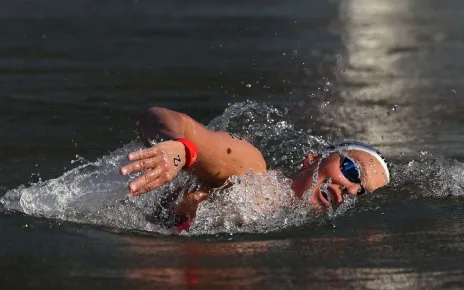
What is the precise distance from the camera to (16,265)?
4.44 m

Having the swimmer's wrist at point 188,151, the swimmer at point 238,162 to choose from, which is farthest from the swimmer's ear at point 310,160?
the swimmer's wrist at point 188,151

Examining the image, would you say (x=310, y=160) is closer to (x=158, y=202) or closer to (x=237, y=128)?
(x=158, y=202)

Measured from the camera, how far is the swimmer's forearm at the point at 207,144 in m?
5.09

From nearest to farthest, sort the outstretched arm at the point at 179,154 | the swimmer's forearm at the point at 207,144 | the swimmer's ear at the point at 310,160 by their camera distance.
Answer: the outstretched arm at the point at 179,154, the swimmer's forearm at the point at 207,144, the swimmer's ear at the point at 310,160

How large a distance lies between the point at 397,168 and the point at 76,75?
3.28 meters

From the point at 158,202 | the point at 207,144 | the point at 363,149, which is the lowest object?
the point at 158,202

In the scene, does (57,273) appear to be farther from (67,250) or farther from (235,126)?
(235,126)

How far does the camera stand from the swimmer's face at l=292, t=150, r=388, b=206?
5.75m

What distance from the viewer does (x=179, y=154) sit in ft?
15.4

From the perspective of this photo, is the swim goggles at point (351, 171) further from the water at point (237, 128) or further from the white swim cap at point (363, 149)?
the white swim cap at point (363, 149)

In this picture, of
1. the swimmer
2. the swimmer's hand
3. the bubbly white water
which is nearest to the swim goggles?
the swimmer

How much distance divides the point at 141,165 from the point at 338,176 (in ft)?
5.77

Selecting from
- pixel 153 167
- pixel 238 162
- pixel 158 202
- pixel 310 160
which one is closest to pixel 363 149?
pixel 310 160

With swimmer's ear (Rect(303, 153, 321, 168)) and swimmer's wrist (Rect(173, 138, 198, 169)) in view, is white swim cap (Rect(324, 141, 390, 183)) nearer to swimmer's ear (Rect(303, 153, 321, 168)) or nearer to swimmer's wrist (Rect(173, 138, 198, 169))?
swimmer's ear (Rect(303, 153, 321, 168))
